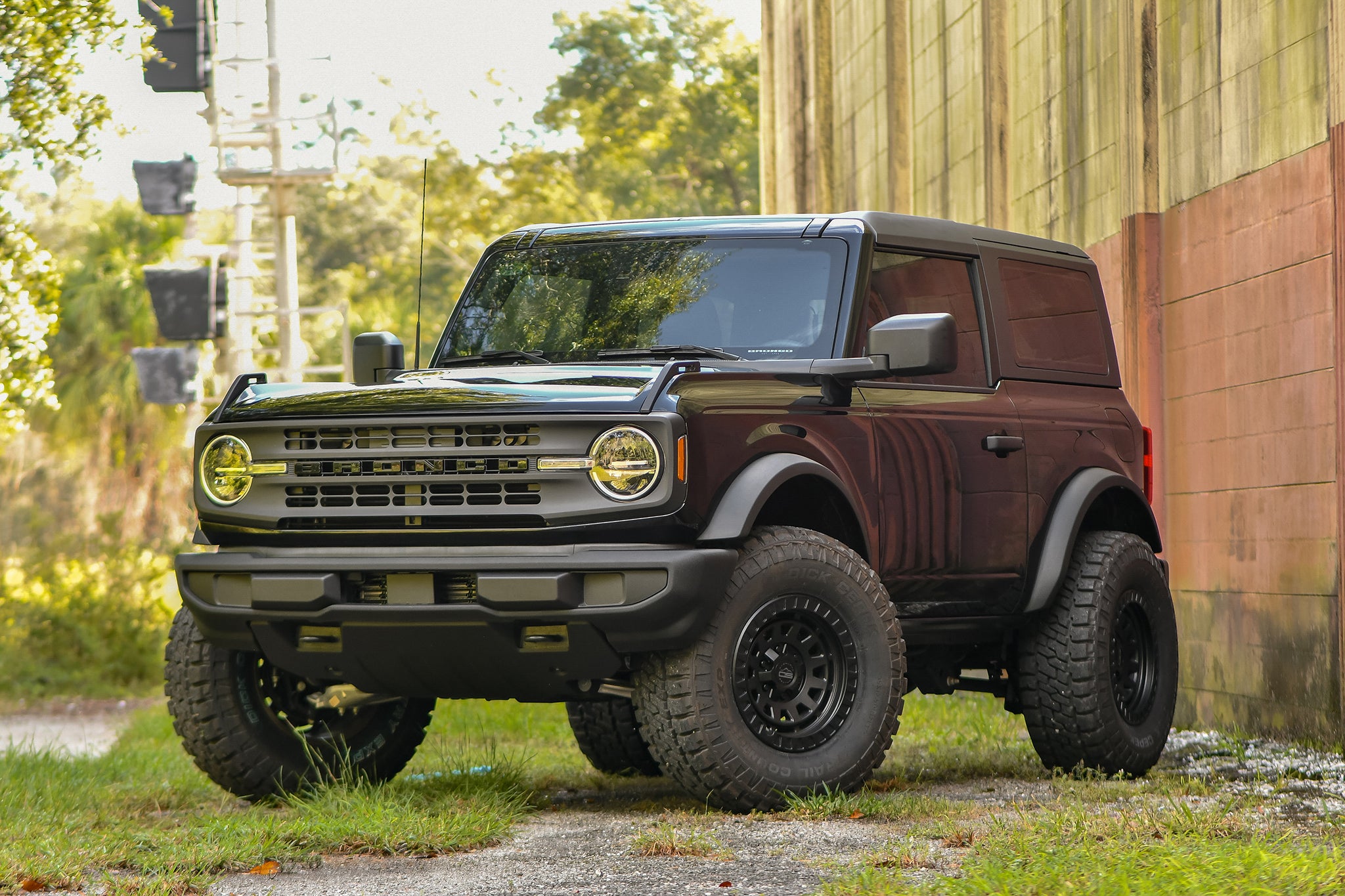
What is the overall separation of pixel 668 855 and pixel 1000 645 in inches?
112

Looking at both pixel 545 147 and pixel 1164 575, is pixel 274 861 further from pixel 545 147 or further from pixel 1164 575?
pixel 545 147

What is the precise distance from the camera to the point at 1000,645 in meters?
7.91

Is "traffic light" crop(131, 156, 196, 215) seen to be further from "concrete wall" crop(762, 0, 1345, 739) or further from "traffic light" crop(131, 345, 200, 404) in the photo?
"concrete wall" crop(762, 0, 1345, 739)

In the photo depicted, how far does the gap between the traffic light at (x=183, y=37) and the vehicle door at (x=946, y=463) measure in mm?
8306

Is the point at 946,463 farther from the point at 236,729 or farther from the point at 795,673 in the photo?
the point at 236,729

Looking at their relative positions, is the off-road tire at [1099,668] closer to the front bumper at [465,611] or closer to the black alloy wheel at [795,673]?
the black alloy wheel at [795,673]

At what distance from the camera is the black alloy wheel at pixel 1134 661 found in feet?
25.9

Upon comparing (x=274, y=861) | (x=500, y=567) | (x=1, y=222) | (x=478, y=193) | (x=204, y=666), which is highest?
(x=478, y=193)

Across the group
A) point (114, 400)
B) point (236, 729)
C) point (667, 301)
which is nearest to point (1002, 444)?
point (667, 301)

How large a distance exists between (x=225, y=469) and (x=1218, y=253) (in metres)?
5.67

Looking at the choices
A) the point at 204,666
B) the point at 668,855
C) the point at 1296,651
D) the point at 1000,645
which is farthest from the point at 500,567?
the point at 1296,651

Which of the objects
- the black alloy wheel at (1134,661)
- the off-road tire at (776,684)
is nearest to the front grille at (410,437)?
the off-road tire at (776,684)

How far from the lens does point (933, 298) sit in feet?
24.5

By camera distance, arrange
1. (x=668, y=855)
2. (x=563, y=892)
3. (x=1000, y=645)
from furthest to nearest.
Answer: (x=1000, y=645), (x=668, y=855), (x=563, y=892)
